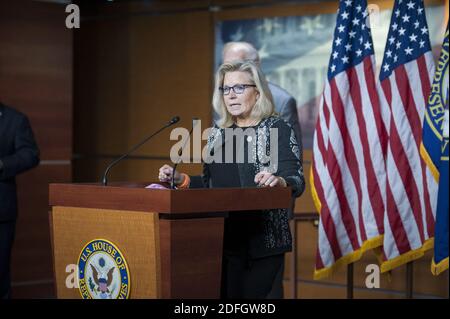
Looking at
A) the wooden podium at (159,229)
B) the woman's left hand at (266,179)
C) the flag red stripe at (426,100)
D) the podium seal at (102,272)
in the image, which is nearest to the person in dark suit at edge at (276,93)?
the flag red stripe at (426,100)

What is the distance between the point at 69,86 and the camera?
7.25 m

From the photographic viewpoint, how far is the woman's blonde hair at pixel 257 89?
3.62m

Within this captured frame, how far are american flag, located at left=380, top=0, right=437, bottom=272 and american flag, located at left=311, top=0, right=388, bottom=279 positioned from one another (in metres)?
0.10

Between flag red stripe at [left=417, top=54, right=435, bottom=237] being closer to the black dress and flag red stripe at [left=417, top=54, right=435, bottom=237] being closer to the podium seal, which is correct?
the black dress

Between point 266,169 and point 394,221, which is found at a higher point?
point 266,169

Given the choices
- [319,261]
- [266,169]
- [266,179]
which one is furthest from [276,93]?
[266,179]

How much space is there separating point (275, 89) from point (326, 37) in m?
1.07

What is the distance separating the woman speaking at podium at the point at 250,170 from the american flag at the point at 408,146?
177 cm

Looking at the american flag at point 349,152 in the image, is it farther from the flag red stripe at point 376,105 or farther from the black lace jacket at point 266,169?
the black lace jacket at point 266,169

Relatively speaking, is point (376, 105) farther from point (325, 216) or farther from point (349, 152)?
point (325, 216)

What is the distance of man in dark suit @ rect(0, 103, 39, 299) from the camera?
5.80 meters

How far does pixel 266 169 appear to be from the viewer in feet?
11.8

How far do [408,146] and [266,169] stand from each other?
73.7 inches
